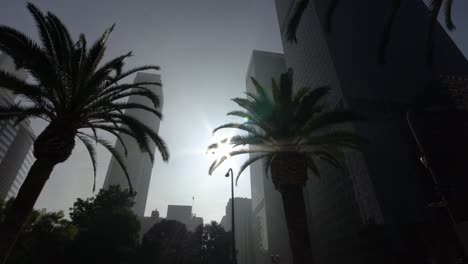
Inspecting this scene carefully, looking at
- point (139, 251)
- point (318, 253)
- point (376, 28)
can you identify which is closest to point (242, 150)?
point (139, 251)

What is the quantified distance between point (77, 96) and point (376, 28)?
56516 millimetres

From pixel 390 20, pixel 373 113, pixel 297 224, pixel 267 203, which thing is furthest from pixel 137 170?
pixel 390 20

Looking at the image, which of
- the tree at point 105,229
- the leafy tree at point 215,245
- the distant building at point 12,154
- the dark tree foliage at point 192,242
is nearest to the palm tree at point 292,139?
the tree at point 105,229

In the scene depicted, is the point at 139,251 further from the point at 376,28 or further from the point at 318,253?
the point at 376,28

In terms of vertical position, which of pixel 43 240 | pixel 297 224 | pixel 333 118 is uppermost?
pixel 333 118

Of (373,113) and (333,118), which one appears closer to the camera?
(333,118)

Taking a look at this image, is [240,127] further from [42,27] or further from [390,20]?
[42,27]

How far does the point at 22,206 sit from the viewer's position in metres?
6.66

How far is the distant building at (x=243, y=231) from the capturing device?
122625 mm

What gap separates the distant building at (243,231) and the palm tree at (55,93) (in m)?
118

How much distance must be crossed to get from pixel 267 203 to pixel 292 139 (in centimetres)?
7497

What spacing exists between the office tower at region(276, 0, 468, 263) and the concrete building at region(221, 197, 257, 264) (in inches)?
3129

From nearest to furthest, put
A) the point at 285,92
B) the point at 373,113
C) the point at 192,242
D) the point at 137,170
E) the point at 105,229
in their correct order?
the point at 285,92, the point at 105,229, the point at 373,113, the point at 192,242, the point at 137,170

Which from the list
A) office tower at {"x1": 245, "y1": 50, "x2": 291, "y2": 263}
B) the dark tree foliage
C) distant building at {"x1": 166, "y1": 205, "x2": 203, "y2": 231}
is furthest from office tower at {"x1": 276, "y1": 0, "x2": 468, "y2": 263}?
distant building at {"x1": 166, "y1": 205, "x2": 203, "y2": 231}
